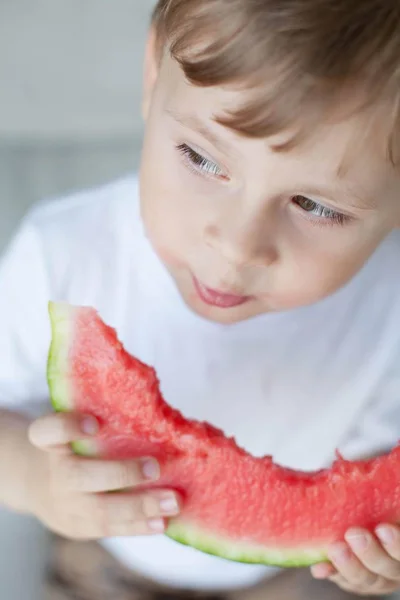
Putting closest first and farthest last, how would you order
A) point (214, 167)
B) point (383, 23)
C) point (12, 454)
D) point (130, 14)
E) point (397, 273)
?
point (383, 23) < point (214, 167) < point (12, 454) < point (397, 273) < point (130, 14)

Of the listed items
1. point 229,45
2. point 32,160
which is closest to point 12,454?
point 229,45

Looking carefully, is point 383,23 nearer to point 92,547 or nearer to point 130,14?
point 92,547

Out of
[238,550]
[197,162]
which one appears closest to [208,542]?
[238,550]

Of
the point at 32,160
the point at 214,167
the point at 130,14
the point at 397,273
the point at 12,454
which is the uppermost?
the point at 130,14

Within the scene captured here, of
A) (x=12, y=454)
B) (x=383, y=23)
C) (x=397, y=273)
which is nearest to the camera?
(x=383, y=23)

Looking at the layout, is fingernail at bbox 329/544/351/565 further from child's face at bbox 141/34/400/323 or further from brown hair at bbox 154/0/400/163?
brown hair at bbox 154/0/400/163

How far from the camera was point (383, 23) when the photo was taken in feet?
1.93

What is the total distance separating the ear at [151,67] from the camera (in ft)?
2.42

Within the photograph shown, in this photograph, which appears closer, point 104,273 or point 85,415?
point 85,415

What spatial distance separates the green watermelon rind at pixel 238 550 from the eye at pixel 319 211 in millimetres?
323

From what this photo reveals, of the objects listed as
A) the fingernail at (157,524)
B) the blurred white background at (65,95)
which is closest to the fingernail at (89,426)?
the fingernail at (157,524)

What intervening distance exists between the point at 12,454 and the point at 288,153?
0.51m

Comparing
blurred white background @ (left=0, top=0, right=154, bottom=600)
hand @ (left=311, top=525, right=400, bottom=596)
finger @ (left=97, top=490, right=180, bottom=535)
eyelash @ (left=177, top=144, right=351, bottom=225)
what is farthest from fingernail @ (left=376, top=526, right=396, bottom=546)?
blurred white background @ (left=0, top=0, right=154, bottom=600)

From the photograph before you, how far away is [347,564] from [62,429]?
1.02ft
